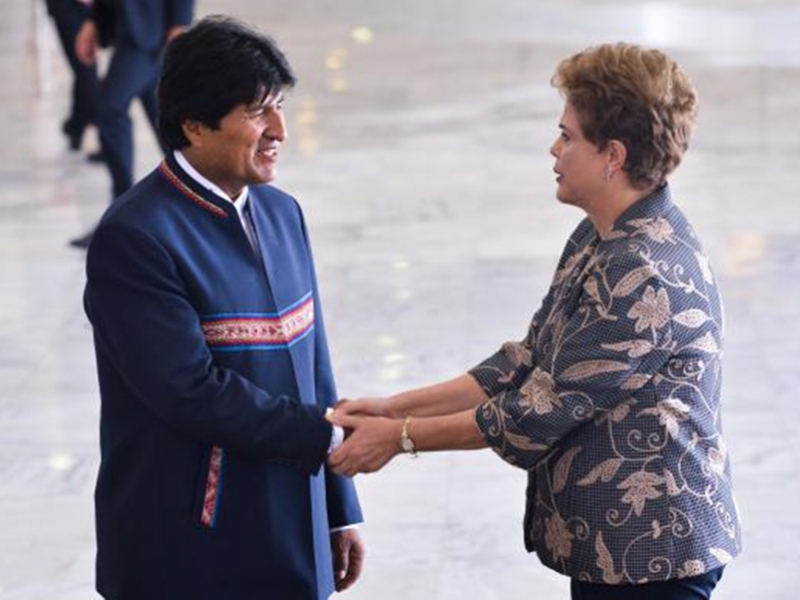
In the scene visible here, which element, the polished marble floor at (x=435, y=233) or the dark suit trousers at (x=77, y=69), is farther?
the dark suit trousers at (x=77, y=69)

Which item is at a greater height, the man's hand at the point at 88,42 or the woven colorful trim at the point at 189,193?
the woven colorful trim at the point at 189,193

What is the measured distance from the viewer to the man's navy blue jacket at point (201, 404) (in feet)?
10.1

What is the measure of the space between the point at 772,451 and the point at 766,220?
9.15 feet

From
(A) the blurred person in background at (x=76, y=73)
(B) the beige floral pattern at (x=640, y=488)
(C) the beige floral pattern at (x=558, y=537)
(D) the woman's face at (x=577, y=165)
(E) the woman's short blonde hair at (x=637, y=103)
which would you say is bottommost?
(A) the blurred person in background at (x=76, y=73)

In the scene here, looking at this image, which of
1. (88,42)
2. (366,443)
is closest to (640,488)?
(366,443)

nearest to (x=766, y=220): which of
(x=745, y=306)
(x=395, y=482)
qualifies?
(x=745, y=306)

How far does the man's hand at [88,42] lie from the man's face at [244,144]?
5778 mm

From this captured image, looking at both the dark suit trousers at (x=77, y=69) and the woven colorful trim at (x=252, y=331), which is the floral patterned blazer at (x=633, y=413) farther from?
the dark suit trousers at (x=77, y=69)

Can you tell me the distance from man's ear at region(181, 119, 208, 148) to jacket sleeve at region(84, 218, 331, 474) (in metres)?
0.20

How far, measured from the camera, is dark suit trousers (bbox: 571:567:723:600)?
318 cm

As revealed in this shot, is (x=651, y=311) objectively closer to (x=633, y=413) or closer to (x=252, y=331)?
(x=633, y=413)

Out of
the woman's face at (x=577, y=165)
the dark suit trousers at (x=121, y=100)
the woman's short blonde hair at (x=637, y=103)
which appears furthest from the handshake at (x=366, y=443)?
the dark suit trousers at (x=121, y=100)

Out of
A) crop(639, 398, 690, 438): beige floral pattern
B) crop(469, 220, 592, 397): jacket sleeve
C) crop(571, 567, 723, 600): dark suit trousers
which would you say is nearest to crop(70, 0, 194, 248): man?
crop(469, 220, 592, 397): jacket sleeve

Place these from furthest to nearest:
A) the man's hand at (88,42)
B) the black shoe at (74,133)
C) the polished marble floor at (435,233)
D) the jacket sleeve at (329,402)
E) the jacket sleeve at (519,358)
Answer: the black shoe at (74,133) → the man's hand at (88,42) → the polished marble floor at (435,233) → the jacket sleeve at (329,402) → the jacket sleeve at (519,358)
